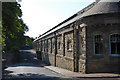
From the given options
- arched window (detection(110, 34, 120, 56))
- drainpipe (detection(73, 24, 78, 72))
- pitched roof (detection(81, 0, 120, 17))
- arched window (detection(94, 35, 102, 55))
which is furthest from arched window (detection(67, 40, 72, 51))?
arched window (detection(110, 34, 120, 56))

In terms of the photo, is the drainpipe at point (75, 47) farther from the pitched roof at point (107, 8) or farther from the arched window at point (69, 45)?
the pitched roof at point (107, 8)

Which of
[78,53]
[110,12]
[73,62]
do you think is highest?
[110,12]

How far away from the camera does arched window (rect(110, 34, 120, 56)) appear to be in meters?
12.5

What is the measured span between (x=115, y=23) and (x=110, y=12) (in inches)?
37.9

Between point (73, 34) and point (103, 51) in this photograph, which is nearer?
point (103, 51)

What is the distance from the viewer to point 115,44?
12602 millimetres

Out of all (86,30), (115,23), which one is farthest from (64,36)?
(115,23)

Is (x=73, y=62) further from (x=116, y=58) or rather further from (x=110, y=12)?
(x=110, y=12)

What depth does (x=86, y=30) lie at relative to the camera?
12.9 metres

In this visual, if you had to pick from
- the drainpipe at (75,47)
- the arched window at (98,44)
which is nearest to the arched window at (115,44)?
the arched window at (98,44)

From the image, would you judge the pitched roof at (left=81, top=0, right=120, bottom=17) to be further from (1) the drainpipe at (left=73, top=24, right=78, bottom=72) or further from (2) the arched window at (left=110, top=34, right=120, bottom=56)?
(1) the drainpipe at (left=73, top=24, right=78, bottom=72)

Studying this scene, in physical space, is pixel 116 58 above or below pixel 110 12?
below

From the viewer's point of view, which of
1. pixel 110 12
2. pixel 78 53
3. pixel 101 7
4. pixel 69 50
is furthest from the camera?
pixel 69 50

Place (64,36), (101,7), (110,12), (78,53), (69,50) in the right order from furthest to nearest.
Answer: (64,36) < (69,50) < (78,53) < (101,7) < (110,12)
